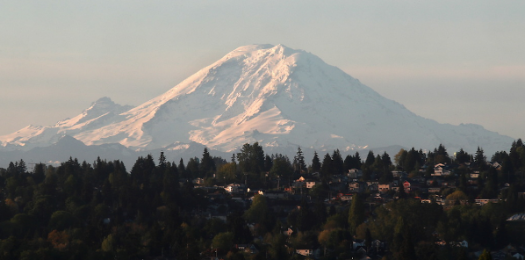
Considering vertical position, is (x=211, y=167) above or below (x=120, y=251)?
above

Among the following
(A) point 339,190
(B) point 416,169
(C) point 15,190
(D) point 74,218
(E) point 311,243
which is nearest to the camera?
(E) point 311,243

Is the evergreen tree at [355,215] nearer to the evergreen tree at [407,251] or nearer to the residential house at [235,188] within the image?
the evergreen tree at [407,251]

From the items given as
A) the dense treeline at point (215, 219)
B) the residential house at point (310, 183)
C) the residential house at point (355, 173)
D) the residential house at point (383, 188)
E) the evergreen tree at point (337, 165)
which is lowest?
the dense treeline at point (215, 219)

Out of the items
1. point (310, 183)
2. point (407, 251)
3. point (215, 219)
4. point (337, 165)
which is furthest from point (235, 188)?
point (407, 251)

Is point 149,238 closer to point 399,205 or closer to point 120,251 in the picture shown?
point 120,251

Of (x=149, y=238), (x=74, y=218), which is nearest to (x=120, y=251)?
(x=149, y=238)

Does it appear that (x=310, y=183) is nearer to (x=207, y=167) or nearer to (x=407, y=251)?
(x=207, y=167)

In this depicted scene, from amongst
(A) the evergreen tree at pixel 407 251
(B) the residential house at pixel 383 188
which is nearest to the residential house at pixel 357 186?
(B) the residential house at pixel 383 188

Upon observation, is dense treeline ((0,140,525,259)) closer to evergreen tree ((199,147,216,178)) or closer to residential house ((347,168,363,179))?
residential house ((347,168,363,179))

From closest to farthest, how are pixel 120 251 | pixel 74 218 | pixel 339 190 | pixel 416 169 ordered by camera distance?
pixel 120 251 → pixel 74 218 → pixel 339 190 → pixel 416 169
